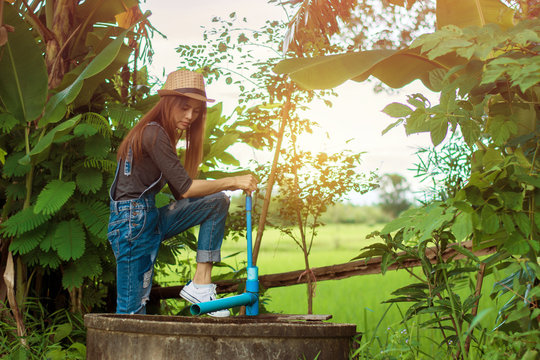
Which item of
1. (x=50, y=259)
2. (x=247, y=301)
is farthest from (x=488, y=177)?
(x=50, y=259)

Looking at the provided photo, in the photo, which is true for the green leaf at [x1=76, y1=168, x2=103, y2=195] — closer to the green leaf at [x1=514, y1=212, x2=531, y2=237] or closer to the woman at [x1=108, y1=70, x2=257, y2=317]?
the woman at [x1=108, y1=70, x2=257, y2=317]

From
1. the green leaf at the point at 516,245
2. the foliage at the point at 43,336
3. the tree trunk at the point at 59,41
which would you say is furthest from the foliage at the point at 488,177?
the tree trunk at the point at 59,41

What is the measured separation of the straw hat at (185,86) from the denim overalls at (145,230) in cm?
21

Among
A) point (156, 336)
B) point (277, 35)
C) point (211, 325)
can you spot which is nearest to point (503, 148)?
point (211, 325)

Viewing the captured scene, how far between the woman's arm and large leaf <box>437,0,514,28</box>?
1.51 metres

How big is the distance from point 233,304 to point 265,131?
1.89m

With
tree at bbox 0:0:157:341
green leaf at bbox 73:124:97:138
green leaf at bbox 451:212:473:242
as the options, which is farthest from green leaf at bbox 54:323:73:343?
green leaf at bbox 451:212:473:242

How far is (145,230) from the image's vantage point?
2.85m

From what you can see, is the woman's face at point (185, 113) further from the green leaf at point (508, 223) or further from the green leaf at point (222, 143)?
the green leaf at point (508, 223)

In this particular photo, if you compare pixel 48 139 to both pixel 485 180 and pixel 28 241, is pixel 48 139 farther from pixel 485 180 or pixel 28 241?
pixel 485 180

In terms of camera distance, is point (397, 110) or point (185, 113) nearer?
point (397, 110)

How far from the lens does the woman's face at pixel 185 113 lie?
296 cm

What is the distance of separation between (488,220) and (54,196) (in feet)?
7.64

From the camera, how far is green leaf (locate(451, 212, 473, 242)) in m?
1.78
